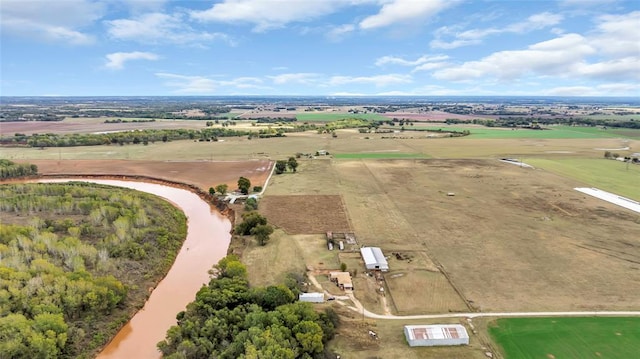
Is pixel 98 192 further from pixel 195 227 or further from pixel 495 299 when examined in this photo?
pixel 495 299

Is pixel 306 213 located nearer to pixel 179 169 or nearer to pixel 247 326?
pixel 247 326

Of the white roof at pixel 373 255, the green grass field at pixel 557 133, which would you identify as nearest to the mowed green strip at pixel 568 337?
the white roof at pixel 373 255

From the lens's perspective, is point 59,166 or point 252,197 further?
point 59,166

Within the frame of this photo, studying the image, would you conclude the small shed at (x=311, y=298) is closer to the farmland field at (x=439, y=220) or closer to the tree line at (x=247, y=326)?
the tree line at (x=247, y=326)

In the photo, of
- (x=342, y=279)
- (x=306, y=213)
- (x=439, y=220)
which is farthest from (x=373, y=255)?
(x=306, y=213)

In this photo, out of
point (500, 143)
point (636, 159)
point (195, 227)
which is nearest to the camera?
point (195, 227)

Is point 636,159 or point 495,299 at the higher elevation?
point 636,159

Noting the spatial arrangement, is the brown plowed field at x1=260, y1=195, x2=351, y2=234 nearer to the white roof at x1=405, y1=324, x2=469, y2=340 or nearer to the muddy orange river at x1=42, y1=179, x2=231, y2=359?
the muddy orange river at x1=42, y1=179, x2=231, y2=359

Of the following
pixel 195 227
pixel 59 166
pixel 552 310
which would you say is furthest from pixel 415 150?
pixel 59 166
